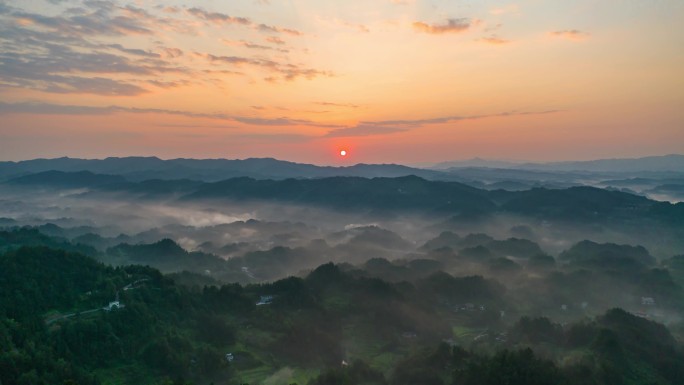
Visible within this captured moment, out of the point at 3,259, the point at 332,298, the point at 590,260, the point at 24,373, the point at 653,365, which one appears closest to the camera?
the point at 24,373

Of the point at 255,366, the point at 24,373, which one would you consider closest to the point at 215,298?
the point at 255,366

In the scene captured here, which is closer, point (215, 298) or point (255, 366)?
point (255, 366)

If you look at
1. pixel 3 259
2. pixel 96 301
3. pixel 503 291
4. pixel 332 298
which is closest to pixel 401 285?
pixel 332 298

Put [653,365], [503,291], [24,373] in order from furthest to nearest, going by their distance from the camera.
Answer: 1. [503,291]
2. [653,365]
3. [24,373]

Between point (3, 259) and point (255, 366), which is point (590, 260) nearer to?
point (255, 366)

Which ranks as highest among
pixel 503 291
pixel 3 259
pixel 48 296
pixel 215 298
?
pixel 3 259

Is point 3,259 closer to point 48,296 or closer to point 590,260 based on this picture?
point 48,296

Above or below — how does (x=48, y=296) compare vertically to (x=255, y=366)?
above

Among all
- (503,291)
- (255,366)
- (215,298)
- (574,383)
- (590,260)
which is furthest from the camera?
(590,260)

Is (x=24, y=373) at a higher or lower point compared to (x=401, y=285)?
higher
